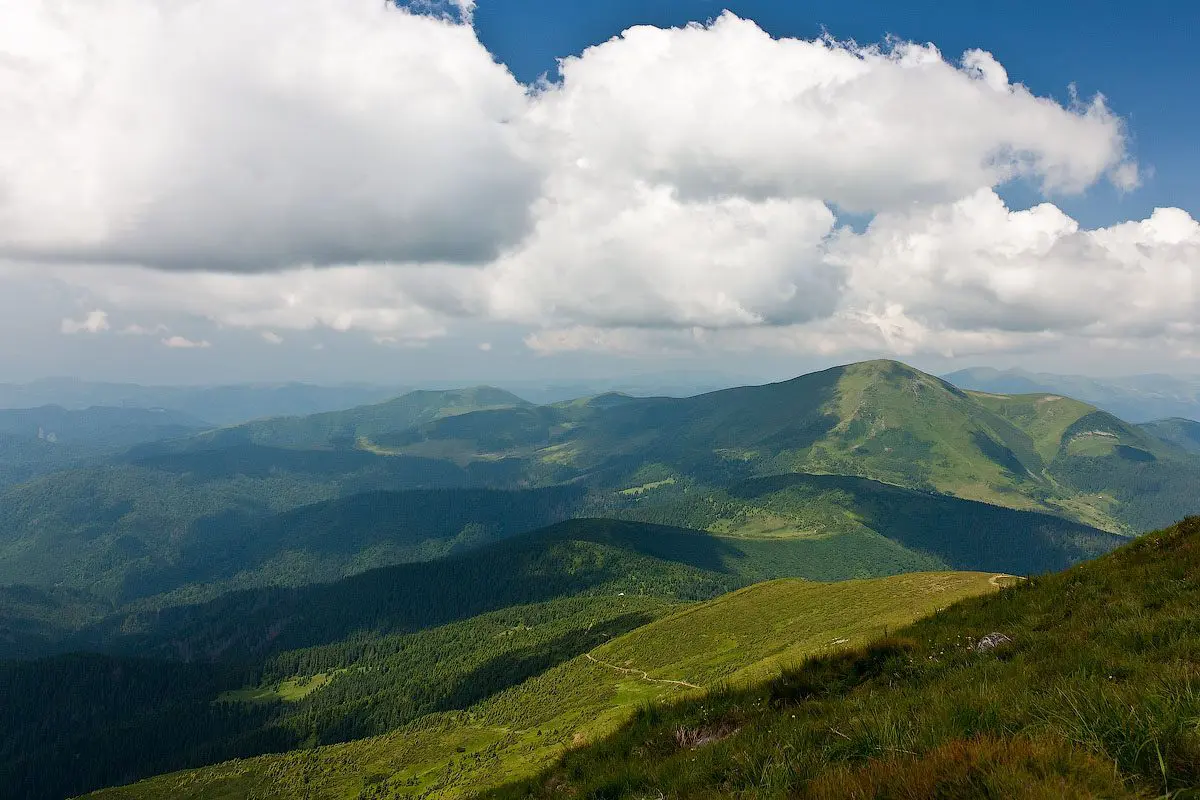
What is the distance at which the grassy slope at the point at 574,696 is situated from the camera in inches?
3612

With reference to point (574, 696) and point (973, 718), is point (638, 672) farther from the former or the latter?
point (973, 718)

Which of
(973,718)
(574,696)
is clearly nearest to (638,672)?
(574,696)

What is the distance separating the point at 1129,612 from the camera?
47.5 feet

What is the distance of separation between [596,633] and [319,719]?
103 meters

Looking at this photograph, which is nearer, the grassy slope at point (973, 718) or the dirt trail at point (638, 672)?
the grassy slope at point (973, 718)

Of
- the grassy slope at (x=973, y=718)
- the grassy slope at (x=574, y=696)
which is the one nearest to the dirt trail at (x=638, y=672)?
the grassy slope at (x=574, y=696)

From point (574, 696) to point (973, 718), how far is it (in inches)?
5141

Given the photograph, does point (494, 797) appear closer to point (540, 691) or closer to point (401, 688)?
point (540, 691)

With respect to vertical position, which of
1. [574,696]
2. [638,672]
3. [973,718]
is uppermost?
[973,718]

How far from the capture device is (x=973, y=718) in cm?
746

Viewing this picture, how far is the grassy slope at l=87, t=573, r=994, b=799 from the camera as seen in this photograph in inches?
3612

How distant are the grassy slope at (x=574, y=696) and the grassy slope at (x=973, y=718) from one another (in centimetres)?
6746

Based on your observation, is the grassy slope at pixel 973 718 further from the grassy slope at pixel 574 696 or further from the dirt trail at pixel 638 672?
the dirt trail at pixel 638 672

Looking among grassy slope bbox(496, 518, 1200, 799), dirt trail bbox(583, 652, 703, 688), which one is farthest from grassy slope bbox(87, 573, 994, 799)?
grassy slope bbox(496, 518, 1200, 799)
